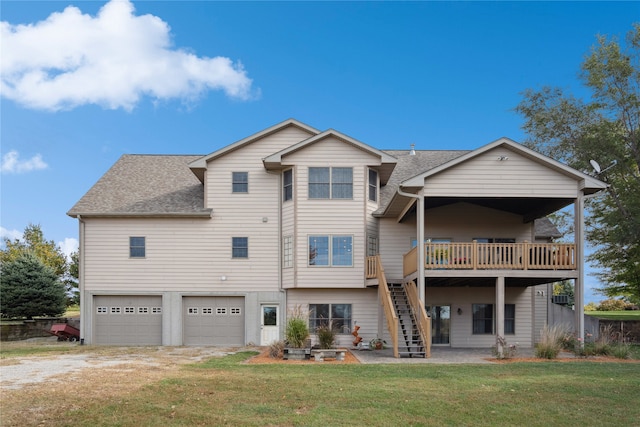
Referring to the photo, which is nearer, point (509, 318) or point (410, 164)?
point (509, 318)

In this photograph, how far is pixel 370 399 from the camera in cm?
1002

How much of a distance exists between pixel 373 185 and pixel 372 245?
7.83 feet

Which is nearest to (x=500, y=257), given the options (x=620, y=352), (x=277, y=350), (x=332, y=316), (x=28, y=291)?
(x=620, y=352)

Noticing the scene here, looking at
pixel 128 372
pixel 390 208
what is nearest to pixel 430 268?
pixel 390 208

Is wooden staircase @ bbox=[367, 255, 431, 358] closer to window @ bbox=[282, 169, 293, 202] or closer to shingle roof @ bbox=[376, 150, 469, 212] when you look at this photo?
shingle roof @ bbox=[376, 150, 469, 212]

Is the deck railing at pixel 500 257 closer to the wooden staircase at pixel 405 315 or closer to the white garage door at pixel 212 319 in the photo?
the wooden staircase at pixel 405 315

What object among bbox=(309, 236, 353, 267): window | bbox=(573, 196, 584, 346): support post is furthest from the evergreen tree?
bbox=(573, 196, 584, 346): support post

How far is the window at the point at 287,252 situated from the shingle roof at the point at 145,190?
3314 millimetres

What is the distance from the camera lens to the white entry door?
21812 mm

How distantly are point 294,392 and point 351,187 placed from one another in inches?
456

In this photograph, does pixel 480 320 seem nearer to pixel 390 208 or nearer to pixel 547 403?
Answer: pixel 390 208

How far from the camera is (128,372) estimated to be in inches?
533

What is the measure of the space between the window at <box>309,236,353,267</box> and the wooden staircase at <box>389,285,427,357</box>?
209cm

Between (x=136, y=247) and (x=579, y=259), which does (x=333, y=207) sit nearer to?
(x=136, y=247)
